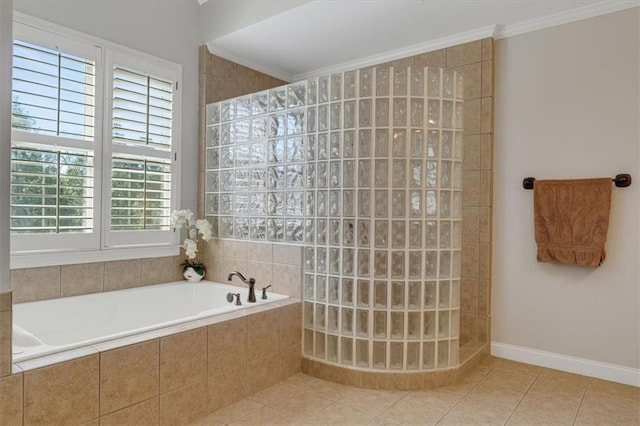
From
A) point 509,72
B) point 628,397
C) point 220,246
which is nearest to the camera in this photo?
point 628,397

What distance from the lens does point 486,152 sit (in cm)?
312

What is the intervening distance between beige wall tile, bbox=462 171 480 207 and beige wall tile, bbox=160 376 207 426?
7.60 feet

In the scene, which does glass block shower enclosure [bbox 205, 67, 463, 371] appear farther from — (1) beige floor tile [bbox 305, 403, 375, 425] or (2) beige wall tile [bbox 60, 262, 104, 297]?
(2) beige wall tile [bbox 60, 262, 104, 297]

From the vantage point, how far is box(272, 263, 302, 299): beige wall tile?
2834 mm

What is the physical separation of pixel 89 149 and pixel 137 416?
189 cm

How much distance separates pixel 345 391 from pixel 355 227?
102 centimetres

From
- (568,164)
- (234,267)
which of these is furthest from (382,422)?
(568,164)

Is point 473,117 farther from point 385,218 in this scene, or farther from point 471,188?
point 385,218

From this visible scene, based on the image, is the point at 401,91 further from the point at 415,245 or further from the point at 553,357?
the point at 553,357

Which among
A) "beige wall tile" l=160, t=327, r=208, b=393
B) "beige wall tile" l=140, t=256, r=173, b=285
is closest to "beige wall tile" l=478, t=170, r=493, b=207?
"beige wall tile" l=160, t=327, r=208, b=393

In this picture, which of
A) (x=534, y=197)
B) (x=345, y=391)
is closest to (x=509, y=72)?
(x=534, y=197)

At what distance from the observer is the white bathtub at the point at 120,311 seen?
2441mm

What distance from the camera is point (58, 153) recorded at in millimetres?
2684

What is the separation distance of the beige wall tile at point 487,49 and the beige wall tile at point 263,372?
268 cm
